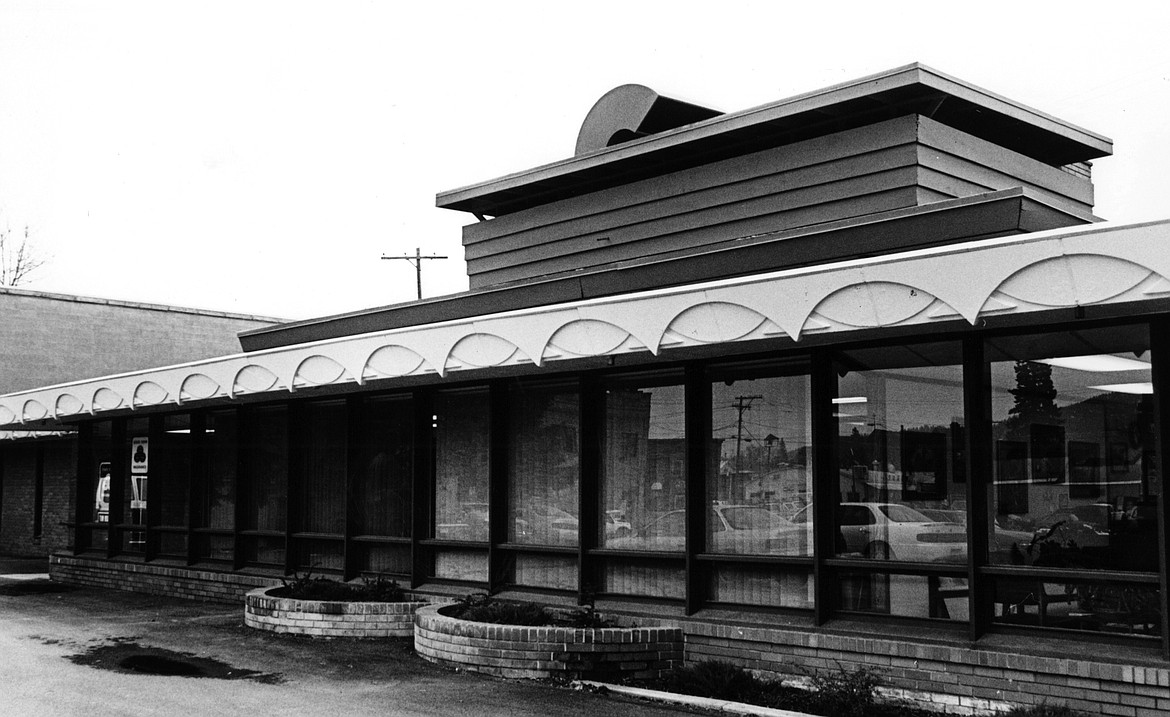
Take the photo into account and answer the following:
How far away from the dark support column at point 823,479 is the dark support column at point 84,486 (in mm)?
14682

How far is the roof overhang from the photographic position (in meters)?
6.90

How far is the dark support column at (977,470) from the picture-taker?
851cm

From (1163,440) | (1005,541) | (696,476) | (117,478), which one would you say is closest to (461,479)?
(696,476)

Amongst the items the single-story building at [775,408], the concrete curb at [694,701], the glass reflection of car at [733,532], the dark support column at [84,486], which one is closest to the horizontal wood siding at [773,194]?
the single-story building at [775,408]

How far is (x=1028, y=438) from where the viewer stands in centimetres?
853

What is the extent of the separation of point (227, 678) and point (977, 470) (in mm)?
6904

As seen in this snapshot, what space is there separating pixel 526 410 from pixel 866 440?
4286mm

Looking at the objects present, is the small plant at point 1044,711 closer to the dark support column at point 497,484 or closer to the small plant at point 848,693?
the small plant at point 848,693

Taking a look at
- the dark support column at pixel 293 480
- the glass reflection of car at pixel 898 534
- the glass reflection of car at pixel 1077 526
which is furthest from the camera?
the dark support column at pixel 293 480

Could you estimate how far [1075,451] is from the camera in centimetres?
830

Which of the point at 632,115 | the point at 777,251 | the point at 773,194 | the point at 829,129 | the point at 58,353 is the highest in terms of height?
the point at 632,115

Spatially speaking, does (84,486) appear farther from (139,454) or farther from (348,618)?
(348,618)

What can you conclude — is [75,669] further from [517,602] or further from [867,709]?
[867,709]

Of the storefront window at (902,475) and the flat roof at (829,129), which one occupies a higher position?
the flat roof at (829,129)
